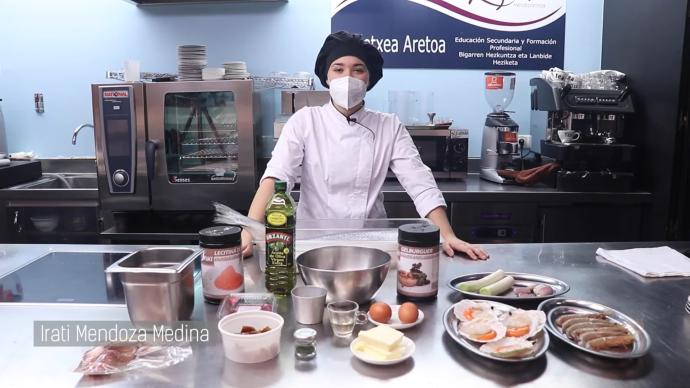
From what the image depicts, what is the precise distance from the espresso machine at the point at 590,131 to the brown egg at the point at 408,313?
7.02 ft

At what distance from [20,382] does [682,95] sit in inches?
124

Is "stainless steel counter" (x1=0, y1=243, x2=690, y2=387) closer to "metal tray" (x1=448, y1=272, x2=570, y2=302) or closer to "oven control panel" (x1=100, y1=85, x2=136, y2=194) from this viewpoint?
"metal tray" (x1=448, y1=272, x2=570, y2=302)

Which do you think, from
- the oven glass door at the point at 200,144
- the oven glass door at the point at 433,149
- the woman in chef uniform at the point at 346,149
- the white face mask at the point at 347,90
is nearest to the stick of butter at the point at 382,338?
the woman in chef uniform at the point at 346,149

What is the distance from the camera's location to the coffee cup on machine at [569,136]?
3064 millimetres

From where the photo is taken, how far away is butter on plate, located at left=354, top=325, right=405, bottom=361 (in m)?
1.01

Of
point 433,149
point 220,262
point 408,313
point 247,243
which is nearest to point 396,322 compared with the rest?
point 408,313

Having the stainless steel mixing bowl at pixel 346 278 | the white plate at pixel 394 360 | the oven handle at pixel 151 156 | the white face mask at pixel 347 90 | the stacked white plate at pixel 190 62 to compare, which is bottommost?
the white plate at pixel 394 360

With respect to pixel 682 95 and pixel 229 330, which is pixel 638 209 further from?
pixel 229 330

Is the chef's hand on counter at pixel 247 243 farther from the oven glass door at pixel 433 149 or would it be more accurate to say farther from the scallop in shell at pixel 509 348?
the oven glass door at pixel 433 149

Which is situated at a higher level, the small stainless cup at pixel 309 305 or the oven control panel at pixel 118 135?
the oven control panel at pixel 118 135

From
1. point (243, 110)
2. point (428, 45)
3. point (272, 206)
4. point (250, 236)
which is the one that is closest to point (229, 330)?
point (272, 206)

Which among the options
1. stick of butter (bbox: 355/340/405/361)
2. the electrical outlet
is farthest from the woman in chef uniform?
the electrical outlet

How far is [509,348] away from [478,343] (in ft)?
0.21

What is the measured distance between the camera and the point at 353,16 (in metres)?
3.48
